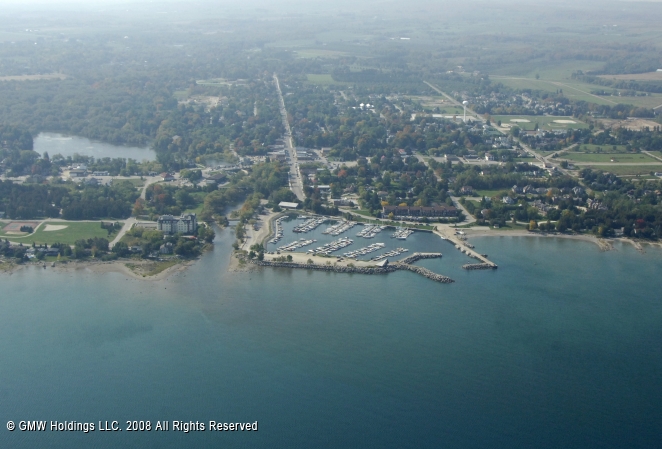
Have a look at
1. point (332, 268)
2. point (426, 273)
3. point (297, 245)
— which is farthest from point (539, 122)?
point (332, 268)

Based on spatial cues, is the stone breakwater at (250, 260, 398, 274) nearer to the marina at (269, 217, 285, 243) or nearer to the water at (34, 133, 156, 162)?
the marina at (269, 217, 285, 243)

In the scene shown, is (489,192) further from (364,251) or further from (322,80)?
(322,80)

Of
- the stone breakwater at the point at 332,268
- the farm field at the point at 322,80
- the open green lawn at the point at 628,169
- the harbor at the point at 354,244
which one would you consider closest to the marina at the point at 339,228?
the harbor at the point at 354,244

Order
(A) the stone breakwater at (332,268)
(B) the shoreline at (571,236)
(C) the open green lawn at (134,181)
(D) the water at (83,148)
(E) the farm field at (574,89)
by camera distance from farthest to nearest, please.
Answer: (E) the farm field at (574,89) < (D) the water at (83,148) < (C) the open green lawn at (134,181) < (B) the shoreline at (571,236) < (A) the stone breakwater at (332,268)

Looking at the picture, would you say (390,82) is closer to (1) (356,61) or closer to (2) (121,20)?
(1) (356,61)

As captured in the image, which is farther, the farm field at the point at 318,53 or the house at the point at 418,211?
the farm field at the point at 318,53

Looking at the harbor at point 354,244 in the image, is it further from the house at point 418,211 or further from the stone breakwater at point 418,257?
the house at point 418,211
